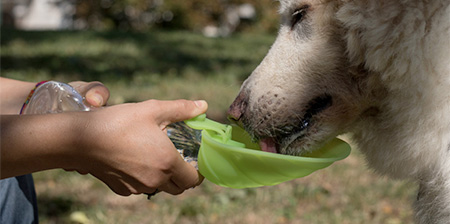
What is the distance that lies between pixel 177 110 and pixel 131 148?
0.26m

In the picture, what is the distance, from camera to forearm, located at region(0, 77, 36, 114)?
2.32 metres

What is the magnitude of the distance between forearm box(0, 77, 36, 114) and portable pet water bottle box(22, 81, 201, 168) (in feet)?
0.32

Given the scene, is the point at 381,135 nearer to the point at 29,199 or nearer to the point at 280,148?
the point at 280,148

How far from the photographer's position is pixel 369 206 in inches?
140

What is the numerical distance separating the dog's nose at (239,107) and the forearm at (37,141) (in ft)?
2.32

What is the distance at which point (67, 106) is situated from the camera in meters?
2.25

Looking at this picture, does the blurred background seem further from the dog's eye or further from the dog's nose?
the dog's nose

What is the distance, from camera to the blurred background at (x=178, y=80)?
3.34 meters

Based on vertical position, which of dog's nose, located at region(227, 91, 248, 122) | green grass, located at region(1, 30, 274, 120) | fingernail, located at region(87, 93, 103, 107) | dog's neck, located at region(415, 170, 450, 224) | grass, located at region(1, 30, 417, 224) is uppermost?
fingernail, located at region(87, 93, 103, 107)

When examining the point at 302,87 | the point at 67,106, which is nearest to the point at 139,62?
the point at 67,106

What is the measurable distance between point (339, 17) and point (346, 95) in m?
0.30

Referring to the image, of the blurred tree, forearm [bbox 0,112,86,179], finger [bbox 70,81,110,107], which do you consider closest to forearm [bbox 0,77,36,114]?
finger [bbox 70,81,110,107]

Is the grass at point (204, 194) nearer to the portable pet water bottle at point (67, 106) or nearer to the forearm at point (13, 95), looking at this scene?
the portable pet water bottle at point (67, 106)

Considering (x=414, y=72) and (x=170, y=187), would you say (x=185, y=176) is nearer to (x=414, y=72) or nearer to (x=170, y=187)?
(x=170, y=187)
